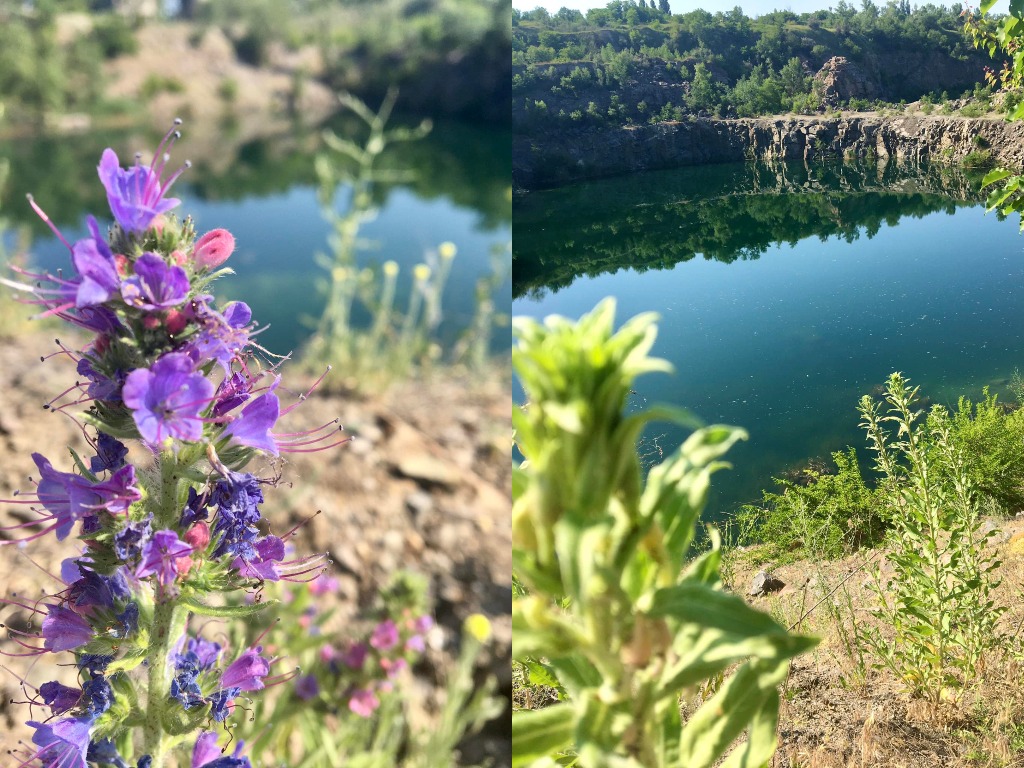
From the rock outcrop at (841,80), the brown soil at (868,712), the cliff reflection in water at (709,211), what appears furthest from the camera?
the rock outcrop at (841,80)

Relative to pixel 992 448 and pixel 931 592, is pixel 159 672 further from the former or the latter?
pixel 992 448

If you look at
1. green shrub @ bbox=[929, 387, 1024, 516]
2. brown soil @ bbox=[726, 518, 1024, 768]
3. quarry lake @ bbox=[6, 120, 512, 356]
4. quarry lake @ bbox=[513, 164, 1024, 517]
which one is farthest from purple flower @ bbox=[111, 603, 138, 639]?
quarry lake @ bbox=[6, 120, 512, 356]

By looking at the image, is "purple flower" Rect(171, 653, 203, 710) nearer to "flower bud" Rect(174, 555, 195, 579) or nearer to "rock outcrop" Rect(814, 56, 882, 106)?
"flower bud" Rect(174, 555, 195, 579)

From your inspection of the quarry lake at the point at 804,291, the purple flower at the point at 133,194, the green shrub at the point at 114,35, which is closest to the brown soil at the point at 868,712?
the quarry lake at the point at 804,291

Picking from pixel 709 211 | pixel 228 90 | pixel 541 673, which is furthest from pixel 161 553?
pixel 228 90

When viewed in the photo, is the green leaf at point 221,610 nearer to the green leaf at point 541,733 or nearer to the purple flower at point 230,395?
the purple flower at point 230,395

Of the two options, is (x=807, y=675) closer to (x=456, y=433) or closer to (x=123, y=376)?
(x=123, y=376)

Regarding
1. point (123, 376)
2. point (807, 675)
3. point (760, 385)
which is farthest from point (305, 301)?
point (123, 376)
